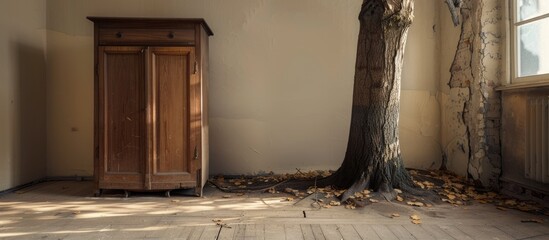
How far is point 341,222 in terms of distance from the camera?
2744mm

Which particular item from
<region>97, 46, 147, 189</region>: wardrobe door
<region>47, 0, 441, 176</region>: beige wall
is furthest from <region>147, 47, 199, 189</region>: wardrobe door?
<region>47, 0, 441, 176</region>: beige wall

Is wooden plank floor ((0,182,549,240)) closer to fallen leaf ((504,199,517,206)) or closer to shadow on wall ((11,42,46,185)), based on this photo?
fallen leaf ((504,199,517,206))

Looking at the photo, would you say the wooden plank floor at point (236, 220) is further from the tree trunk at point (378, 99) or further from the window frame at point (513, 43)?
the window frame at point (513, 43)

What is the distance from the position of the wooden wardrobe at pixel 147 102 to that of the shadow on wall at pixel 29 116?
109 centimetres

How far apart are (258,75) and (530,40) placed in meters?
2.84

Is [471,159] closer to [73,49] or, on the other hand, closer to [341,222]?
[341,222]

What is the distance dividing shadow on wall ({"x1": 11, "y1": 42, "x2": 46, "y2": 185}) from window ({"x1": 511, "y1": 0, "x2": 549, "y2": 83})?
5.18 metres

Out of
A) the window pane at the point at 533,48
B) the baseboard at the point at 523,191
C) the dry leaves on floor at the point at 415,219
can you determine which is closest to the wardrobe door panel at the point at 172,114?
the dry leaves on floor at the point at 415,219

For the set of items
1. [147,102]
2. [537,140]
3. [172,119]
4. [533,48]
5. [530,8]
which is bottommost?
[537,140]

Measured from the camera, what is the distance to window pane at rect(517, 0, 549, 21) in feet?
10.5

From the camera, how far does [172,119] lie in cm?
352

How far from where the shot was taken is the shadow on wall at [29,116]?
12.6ft

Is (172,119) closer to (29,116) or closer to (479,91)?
(29,116)

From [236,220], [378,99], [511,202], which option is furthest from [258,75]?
[511,202]
